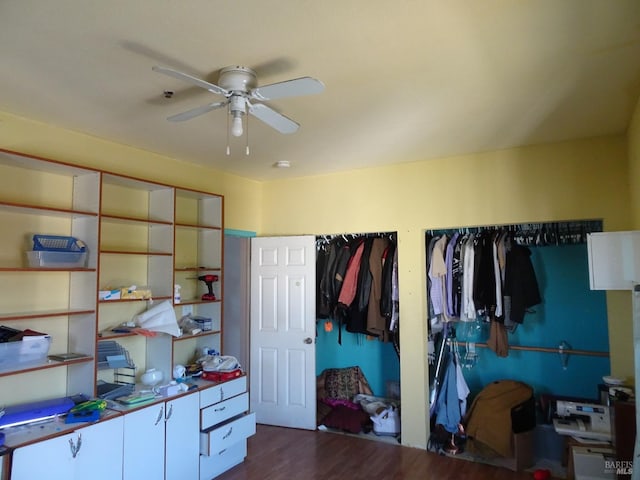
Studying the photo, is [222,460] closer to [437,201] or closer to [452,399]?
[452,399]

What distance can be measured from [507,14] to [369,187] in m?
2.53

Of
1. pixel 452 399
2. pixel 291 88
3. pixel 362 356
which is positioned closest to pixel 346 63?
pixel 291 88

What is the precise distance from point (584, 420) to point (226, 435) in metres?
2.73

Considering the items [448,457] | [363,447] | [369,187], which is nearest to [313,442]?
[363,447]

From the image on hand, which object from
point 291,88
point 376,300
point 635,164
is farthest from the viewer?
point 376,300

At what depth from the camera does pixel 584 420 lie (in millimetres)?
3262

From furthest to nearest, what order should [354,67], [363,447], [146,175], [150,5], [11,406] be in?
[363,447]
[146,175]
[11,406]
[354,67]
[150,5]

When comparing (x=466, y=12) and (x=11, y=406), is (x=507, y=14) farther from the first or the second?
(x=11, y=406)

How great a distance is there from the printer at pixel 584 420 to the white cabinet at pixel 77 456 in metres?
3.10

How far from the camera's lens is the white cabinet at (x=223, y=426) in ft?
10.4

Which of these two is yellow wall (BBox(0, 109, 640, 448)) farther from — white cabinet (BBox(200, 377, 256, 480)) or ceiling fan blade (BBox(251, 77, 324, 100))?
ceiling fan blade (BBox(251, 77, 324, 100))

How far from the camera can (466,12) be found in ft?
5.60

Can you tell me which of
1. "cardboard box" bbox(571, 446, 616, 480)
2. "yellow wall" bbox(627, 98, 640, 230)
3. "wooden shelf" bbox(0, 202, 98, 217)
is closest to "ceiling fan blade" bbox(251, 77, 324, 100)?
"wooden shelf" bbox(0, 202, 98, 217)

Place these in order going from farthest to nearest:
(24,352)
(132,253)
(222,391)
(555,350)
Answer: (555,350), (222,391), (132,253), (24,352)
